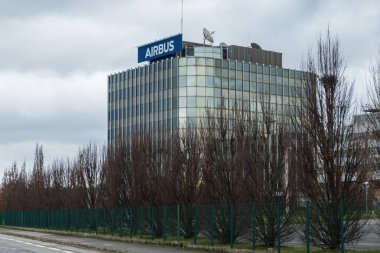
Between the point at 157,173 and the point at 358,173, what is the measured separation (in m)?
21.0

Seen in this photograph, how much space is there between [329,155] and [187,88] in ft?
266

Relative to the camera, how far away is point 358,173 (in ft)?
83.9

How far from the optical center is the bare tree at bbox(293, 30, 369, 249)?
2528 centimetres

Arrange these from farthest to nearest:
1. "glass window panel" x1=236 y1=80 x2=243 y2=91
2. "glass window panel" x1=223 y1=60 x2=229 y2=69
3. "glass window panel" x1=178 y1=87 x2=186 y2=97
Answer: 1. "glass window panel" x1=236 y1=80 x2=243 y2=91
2. "glass window panel" x1=223 y1=60 x2=229 y2=69
3. "glass window panel" x1=178 y1=87 x2=186 y2=97

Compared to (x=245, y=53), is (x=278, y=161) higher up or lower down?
lower down

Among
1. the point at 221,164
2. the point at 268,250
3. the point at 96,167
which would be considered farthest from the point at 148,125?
the point at 268,250

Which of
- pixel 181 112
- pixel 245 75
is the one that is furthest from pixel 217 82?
pixel 181 112

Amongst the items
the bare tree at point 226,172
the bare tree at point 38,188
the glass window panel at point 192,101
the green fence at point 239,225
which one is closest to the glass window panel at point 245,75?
the glass window panel at point 192,101

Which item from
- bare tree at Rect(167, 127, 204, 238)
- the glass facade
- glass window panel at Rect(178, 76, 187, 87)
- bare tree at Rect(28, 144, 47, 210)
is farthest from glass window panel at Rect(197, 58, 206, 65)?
bare tree at Rect(167, 127, 204, 238)

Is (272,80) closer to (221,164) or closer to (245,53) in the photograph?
(245,53)

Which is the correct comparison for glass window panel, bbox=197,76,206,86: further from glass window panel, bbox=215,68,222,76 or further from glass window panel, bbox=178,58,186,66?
glass window panel, bbox=178,58,186,66

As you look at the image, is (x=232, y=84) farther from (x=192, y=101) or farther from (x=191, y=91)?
(x=192, y=101)

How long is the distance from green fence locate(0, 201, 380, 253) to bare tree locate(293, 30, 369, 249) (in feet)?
0.41

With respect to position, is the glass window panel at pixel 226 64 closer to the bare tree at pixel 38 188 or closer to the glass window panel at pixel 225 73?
the glass window panel at pixel 225 73
